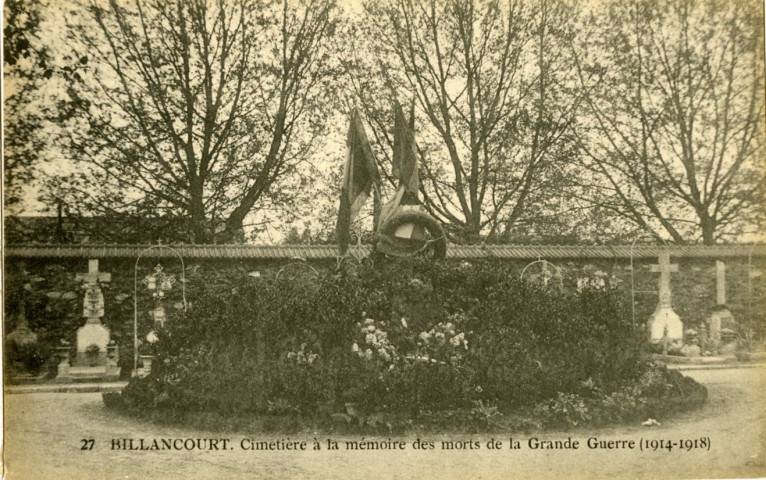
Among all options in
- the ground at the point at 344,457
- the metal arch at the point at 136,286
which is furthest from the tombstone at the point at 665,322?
the metal arch at the point at 136,286

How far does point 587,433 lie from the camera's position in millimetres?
6656

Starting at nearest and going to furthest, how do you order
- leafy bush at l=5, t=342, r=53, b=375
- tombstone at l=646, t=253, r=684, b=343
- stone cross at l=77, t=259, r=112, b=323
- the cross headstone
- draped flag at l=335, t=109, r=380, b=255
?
leafy bush at l=5, t=342, r=53, b=375, draped flag at l=335, t=109, r=380, b=255, the cross headstone, stone cross at l=77, t=259, r=112, b=323, tombstone at l=646, t=253, r=684, b=343

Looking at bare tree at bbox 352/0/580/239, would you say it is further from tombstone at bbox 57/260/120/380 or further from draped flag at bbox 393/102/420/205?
tombstone at bbox 57/260/120/380

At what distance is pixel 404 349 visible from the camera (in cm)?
700

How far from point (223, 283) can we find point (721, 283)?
640cm

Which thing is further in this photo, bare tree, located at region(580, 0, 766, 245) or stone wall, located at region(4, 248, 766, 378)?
bare tree, located at region(580, 0, 766, 245)

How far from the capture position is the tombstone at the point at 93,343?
8359mm

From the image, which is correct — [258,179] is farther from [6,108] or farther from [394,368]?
[394,368]

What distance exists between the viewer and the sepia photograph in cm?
659

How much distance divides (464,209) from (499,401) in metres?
6.07

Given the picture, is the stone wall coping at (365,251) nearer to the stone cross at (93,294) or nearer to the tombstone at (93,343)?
the stone cross at (93,294)

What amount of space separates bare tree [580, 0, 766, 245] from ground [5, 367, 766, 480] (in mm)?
2717

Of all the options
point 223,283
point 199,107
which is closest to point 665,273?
point 223,283

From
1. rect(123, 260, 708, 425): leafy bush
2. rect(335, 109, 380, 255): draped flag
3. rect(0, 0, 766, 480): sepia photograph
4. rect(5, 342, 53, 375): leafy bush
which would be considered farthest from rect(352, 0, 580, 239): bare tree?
rect(5, 342, 53, 375): leafy bush
